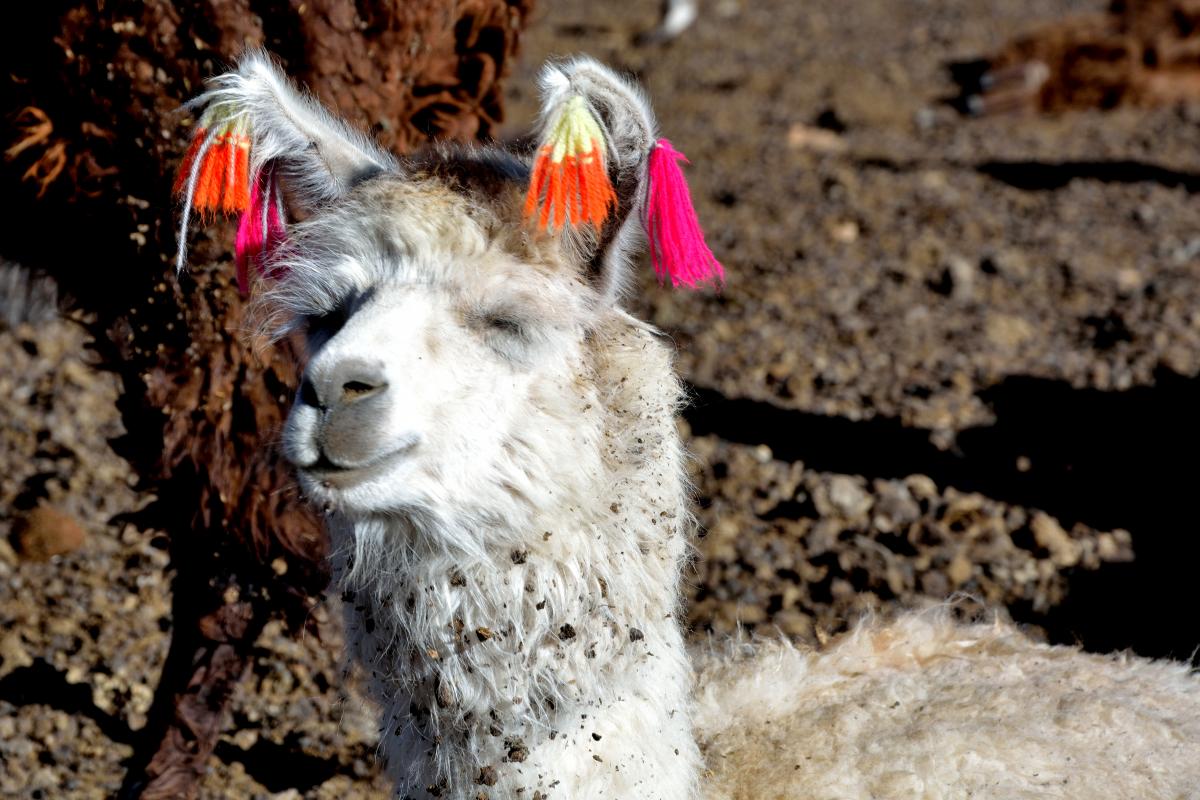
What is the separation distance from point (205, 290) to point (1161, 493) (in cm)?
412

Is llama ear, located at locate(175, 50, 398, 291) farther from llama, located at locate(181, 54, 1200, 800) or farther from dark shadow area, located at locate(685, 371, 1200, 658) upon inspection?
dark shadow area, located at locate(685, 371, 1200, 658)

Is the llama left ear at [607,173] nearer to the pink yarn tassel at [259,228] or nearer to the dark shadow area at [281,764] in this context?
the pink yarn tassel at [259,228]

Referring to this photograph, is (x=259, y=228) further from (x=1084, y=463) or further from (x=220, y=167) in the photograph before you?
(x=1084, y=463)

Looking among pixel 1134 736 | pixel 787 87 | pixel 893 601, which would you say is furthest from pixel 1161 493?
pixel 787 87

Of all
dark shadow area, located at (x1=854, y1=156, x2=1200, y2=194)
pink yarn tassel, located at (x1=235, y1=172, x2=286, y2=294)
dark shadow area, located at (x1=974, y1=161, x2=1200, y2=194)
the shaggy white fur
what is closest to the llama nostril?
pink yarn tassel, located at (x1=235, y1=172, x2=286, y2=294)

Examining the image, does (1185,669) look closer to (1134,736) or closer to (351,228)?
(1134,736)

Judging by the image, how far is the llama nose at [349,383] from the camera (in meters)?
1.89

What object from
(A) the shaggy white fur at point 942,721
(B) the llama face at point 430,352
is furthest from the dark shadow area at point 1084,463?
(B) the llama face at point 430,352

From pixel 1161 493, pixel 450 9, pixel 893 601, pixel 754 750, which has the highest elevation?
pixel 450 9

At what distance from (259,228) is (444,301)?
0.66 meters

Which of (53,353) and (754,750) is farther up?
(754,750)

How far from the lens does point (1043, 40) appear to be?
11984 millimetres

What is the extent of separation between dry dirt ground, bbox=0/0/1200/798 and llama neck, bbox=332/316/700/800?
0.62 metres

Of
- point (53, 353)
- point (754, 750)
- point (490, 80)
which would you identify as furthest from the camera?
point (53, 353)
